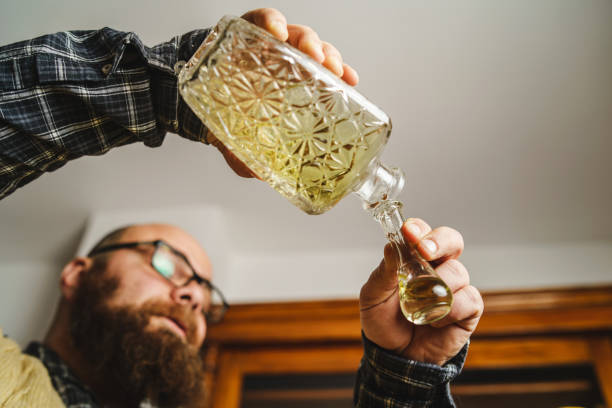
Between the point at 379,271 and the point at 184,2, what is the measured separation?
0.88 metres

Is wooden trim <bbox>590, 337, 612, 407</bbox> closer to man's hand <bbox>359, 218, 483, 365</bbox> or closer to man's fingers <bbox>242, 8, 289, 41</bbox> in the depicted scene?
man's hand <bbox>359, 218, 483, 365</bbox>

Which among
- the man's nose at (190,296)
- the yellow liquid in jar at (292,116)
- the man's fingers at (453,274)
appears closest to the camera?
the yellow liquid in jar at (292,116)

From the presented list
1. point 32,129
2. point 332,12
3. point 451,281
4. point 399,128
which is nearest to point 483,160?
point 399,128

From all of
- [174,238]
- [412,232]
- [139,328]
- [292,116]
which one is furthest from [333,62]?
[174,238]

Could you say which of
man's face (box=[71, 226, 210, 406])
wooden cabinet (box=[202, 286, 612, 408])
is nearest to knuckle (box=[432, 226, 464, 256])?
man's face (box=[71, 226, 210, 406])

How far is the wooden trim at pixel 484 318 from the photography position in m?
1.51

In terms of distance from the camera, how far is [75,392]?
101 centimetres

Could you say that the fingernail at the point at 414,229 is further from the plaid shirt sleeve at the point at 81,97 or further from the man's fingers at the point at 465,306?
the plaid shirt sleeve at the point at 81,97

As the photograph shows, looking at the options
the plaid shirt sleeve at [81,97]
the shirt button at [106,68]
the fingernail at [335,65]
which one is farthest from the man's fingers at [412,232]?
the shirt button at [106,68]

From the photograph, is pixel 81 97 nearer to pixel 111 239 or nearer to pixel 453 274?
pixel 453 274

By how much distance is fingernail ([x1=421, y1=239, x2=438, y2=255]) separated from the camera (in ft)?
1.65

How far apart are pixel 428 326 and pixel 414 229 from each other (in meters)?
0.23

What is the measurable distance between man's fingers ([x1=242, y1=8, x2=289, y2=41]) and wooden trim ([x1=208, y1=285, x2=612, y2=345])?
4.03 feet

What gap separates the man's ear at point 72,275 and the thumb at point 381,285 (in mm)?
1040
